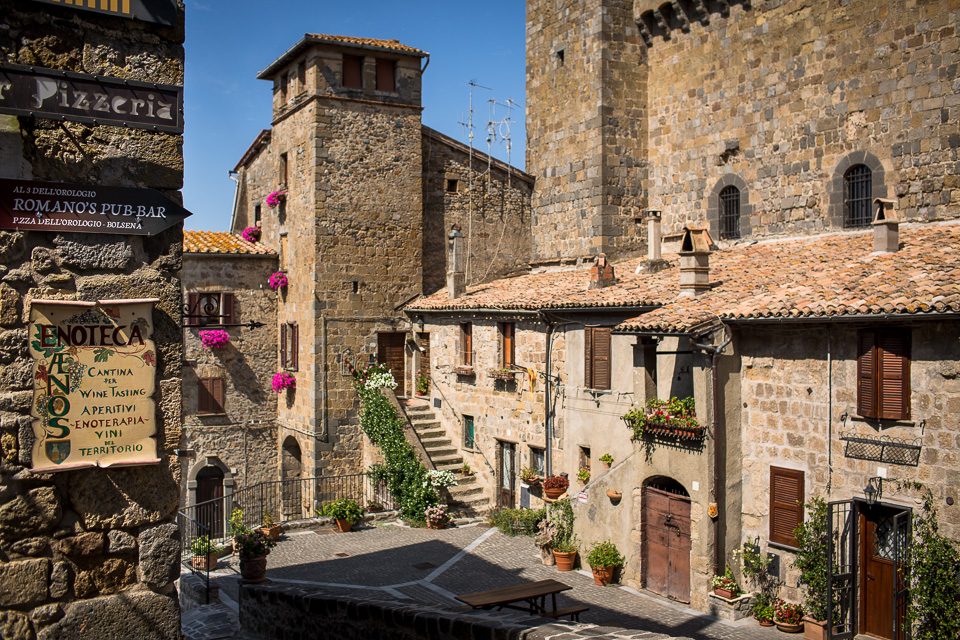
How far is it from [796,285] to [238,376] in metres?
16.9

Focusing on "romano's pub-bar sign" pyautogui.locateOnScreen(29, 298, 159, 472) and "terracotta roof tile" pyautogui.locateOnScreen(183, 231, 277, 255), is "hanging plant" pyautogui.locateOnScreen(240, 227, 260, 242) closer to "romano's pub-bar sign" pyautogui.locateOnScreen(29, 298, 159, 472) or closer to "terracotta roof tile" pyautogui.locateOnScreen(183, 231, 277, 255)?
"terracotta roof tile" pyautogui.locateOnScreen(183, 231, 277, 255)

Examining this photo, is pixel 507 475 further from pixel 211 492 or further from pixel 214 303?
pixel 214 303

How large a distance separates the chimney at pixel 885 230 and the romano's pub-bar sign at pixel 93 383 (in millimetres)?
12819

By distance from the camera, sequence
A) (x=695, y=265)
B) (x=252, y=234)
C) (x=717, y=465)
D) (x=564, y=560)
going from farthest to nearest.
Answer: (x=252, y=234) < (x=564, y=560) < (x=695, y=265) < (x=717, y=465)

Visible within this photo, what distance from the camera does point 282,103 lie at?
25062 mm

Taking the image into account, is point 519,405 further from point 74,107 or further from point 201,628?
point 74,107

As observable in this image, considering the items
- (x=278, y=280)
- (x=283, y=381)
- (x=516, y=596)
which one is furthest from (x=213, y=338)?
(x=516, y=596)

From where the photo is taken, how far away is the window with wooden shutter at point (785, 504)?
12.8 meters

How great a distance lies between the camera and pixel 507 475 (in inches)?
799

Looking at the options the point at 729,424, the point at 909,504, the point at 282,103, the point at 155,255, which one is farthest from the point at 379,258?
the point at 155,255

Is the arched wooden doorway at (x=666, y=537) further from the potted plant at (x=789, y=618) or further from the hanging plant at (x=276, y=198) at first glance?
the hanging plant at (x=276, y=198)

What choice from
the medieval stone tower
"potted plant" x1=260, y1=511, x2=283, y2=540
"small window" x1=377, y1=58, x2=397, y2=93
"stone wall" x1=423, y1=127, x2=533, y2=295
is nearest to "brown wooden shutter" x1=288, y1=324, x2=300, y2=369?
"stone wall" x1=423, y1=127, x2=533, y2=295

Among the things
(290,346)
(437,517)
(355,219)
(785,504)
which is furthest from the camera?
(290,346)

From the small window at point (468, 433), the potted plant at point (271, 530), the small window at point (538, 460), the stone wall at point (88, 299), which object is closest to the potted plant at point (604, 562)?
the small window at point (538, 460)
